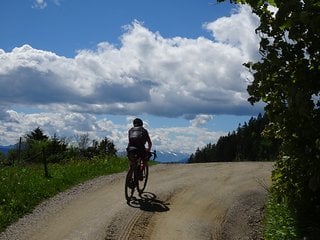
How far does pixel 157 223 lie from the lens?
35.0 ft

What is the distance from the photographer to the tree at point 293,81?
18.5 feet

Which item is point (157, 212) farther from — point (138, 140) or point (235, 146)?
point (235, 146)

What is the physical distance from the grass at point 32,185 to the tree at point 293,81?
21.2 ft

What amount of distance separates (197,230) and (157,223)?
891mm

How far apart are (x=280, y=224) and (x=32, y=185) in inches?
306

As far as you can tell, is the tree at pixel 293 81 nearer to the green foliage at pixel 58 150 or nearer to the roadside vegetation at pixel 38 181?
the roadside vegetation at pixel 38 181

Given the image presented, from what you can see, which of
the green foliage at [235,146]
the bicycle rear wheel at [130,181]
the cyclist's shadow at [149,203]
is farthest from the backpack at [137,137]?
the green foliage at [235,146]

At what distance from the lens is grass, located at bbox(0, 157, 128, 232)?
12.4 metres

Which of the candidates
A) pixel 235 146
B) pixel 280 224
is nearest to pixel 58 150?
pixel 280 224

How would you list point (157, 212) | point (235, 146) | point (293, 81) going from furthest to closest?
1. point (235, 146)
2. point (157, 212)
3. point (293, 81)

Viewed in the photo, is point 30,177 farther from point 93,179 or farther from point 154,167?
point 154,167

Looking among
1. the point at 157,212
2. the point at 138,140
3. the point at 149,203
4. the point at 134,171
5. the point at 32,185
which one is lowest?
the point at 157,212

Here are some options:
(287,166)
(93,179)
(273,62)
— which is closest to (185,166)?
(93,179)

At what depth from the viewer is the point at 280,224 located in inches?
383
